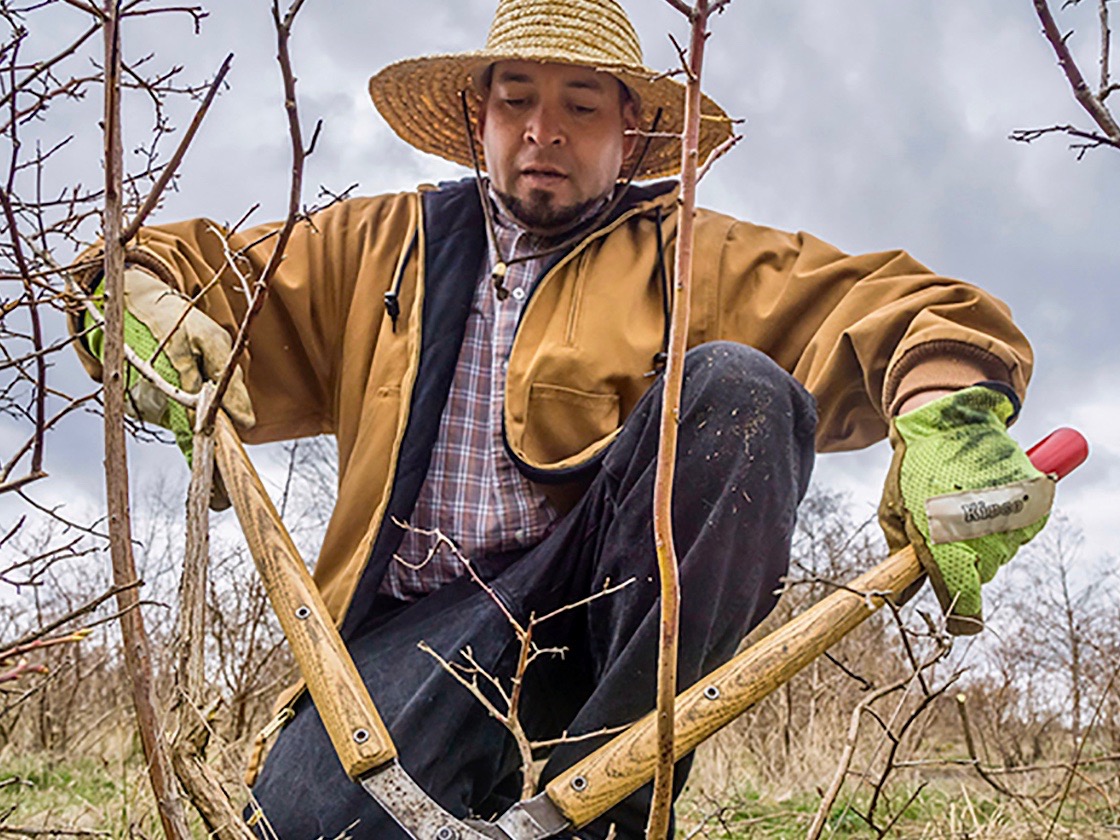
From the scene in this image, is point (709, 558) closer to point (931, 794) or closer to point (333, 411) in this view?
point (333, 411)

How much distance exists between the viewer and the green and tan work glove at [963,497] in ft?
6.59

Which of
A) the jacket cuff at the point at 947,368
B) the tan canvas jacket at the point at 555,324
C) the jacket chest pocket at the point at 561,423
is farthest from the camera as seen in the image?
the jacket chest pocket at the point at 561,423

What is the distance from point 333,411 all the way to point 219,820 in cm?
162

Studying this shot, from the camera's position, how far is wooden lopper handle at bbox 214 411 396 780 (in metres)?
1.70

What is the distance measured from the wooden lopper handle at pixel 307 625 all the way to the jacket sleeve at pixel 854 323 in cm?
124

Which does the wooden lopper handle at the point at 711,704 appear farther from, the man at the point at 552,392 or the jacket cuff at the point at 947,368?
the jacket cuff at the point at 947,368

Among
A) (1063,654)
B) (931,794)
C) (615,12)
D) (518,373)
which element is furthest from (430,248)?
(1063,654)

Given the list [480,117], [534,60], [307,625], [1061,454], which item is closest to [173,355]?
[307,625]

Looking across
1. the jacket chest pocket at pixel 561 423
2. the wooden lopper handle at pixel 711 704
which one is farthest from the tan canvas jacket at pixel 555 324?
the wooden lopper handle at pixel 711 704

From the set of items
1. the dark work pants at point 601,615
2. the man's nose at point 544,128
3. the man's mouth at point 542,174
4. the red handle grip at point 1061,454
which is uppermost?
the man's nose at point 544,128

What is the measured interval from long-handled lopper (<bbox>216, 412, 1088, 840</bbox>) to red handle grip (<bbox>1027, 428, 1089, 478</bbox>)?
0.54m

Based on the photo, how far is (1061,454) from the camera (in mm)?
2121

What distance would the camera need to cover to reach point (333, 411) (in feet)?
9.98

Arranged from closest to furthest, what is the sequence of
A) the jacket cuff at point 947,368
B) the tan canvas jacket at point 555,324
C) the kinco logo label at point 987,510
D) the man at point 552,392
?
the kinco logo label at point 987,510
the man at point 552,392
the jacket cuff at point 947,368
the tan canvas jacket at point 555,324
